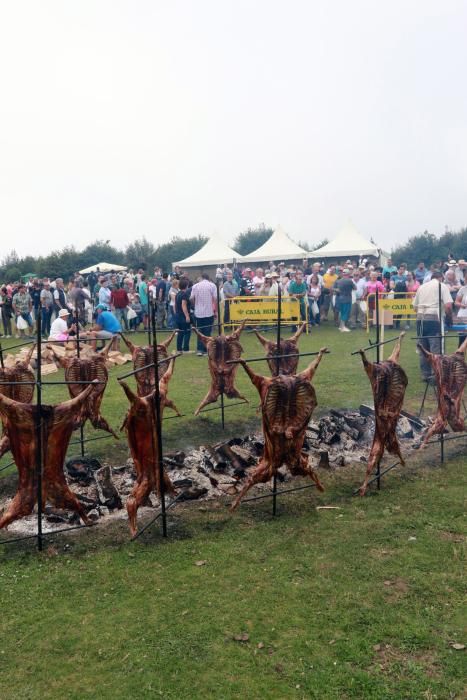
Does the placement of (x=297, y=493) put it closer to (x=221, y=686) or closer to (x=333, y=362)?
(x=221, y=686)

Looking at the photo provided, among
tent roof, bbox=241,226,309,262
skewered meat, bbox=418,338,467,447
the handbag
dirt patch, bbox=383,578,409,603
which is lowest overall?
dirt patch, bbox=383,578,409,603

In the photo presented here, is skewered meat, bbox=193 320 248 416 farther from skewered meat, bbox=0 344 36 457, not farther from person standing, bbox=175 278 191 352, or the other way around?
person standing, bbox=175 278 191 352

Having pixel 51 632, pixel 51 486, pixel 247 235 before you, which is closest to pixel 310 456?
pixel 51 486

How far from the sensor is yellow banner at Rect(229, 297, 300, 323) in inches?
798

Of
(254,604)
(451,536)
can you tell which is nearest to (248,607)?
(254,604)

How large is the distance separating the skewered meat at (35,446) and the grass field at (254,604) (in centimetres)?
56

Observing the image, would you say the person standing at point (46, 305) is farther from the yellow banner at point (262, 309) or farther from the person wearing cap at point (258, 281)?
the person wearing cap at point (258, 281)

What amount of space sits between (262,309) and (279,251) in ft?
37.6

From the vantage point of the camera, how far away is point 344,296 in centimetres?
2183

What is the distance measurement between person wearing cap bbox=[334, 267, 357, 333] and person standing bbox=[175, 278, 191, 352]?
6639 mm

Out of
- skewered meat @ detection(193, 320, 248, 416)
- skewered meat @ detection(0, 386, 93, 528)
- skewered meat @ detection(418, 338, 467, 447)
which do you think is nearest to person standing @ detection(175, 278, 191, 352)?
skewered meat @ detection(193, 320, 248, 416)

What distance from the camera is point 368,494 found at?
24.7 feet

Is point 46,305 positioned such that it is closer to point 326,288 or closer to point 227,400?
point 326,288

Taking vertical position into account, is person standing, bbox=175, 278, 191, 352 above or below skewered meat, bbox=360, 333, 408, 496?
above
